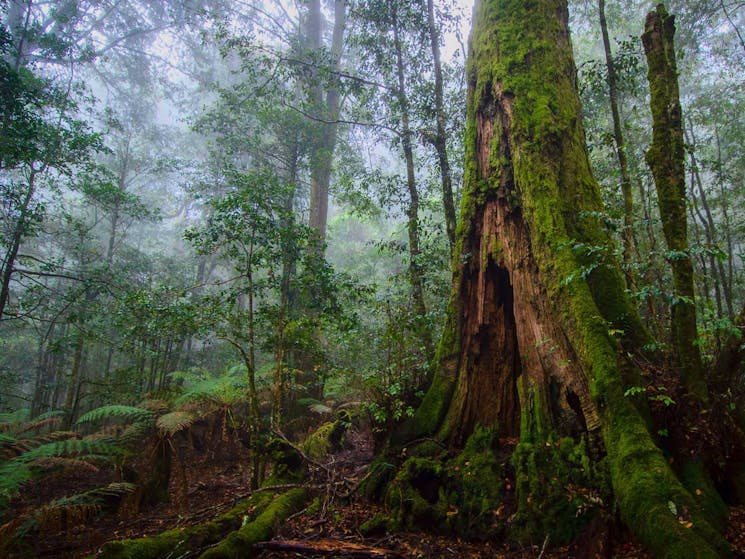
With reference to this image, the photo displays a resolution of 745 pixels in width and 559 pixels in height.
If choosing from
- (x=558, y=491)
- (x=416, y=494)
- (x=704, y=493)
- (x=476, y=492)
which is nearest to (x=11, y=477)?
(x=416, y=494)

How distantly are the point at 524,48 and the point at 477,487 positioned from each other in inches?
202

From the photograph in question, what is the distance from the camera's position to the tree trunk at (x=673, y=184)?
3.11 m

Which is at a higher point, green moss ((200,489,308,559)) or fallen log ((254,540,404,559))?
green moss ((200,489,308,559))

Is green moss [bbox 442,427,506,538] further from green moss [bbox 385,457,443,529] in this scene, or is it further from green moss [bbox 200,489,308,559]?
green moss [bbox 200,489,308,559]

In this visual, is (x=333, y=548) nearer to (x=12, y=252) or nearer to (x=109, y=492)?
(x=109, y=492)

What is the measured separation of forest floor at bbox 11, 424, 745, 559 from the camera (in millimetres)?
3000

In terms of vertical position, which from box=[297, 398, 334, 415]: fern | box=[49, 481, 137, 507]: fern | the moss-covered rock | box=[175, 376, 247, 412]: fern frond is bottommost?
box=[49, 481, 137, 507]: fern

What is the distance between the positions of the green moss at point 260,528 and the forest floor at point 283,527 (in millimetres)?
111

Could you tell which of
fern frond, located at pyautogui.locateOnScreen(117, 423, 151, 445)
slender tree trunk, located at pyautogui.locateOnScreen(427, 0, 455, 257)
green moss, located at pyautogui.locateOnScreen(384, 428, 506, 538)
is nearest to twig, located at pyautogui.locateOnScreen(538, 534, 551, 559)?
green moss, located at pyautogui.locateOnScreen(384, 428, 506, 538)

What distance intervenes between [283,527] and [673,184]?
451 cm

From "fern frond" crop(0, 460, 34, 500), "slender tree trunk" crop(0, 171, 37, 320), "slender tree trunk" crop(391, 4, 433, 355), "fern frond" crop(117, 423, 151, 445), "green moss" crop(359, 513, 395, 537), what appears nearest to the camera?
"green moss" crop(359, 513, 395, 537)

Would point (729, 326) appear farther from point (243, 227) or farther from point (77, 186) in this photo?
point (77, 186)

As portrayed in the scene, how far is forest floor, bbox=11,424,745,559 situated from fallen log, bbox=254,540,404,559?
0.04m

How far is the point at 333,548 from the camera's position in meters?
3.16
